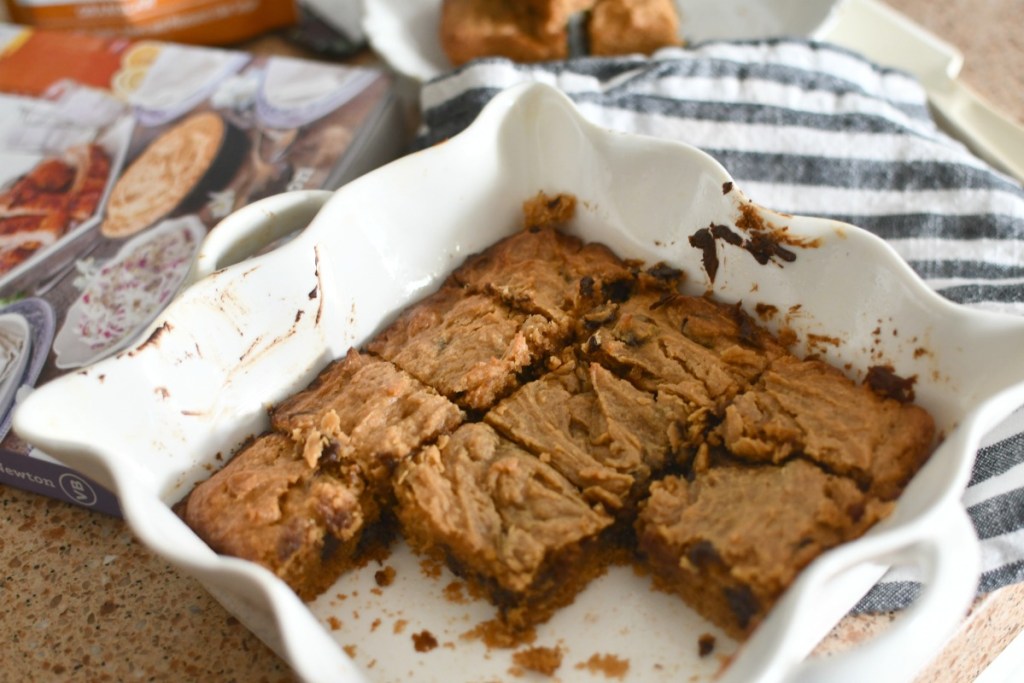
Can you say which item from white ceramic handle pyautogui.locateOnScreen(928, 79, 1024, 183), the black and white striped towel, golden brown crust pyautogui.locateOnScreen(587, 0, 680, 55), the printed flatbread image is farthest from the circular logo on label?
white ceramic handle pyautogui.locateOnScreen(928, 79, 1024, 183)

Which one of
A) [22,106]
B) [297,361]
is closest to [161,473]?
[297,361]

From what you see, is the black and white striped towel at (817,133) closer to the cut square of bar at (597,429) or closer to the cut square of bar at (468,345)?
the cut square of bar at (468,345)

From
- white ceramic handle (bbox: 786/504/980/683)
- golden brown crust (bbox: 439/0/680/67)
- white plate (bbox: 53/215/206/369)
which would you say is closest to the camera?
white ceramic handle (bbox: 786/504/980/683)

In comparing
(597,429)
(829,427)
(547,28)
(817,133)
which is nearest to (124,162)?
(547,28)

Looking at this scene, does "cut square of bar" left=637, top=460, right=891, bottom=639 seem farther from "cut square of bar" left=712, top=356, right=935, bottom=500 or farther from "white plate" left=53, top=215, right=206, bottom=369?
"white plate" left=53, top=215, right=206, bottom=369

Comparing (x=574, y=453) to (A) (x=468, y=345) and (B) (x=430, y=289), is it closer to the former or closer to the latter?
(A) (x=468, y=345)

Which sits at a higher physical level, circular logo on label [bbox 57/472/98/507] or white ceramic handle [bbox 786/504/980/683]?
white ceramic handle [bbox 786/504/980/683]

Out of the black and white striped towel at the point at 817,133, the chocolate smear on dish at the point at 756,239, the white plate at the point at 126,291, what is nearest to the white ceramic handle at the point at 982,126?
the black and white striped towel at the point at 817,133
